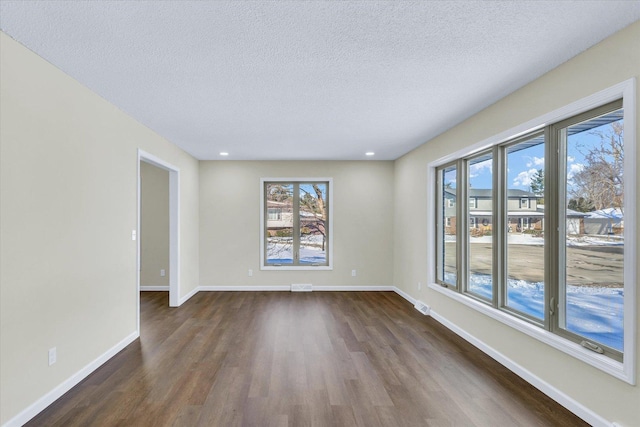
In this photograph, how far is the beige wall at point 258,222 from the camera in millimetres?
6152

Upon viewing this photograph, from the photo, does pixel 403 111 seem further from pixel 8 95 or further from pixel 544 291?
pixel 8 95

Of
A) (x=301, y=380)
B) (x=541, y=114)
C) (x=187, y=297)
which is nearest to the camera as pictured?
(x=541, y=114)

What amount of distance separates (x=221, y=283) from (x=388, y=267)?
325cm

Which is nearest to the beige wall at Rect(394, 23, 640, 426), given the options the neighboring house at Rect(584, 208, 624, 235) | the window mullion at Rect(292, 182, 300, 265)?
the neighboring house at Rect(584, 208, 624, 235)

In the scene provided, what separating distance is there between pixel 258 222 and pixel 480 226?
3931mm

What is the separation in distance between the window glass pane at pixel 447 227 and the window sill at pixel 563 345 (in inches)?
32.1

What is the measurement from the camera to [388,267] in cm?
629

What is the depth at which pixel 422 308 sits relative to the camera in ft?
15.6

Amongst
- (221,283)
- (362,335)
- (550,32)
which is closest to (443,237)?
(362,335)

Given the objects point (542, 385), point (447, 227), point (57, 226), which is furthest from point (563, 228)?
point (57, 226)

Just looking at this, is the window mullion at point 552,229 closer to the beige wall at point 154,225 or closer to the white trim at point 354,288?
the white trim at point 354,288

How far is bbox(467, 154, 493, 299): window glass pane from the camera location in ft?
11.4

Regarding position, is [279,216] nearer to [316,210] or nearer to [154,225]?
[316,210]

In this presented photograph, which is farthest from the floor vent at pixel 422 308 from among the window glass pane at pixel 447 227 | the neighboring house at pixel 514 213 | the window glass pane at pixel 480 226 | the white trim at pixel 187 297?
the white trim at pixel 187 297
